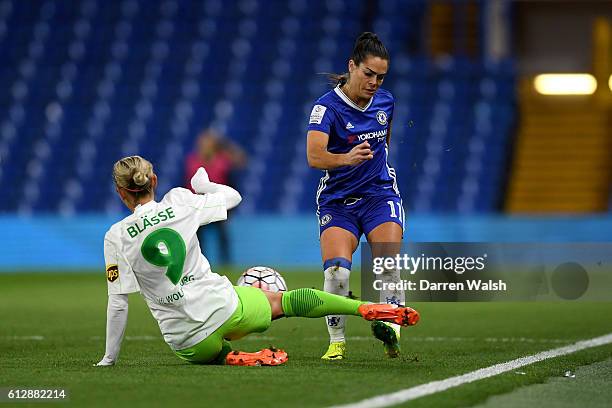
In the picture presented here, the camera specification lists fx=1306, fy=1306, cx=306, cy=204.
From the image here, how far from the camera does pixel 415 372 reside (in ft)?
22.1

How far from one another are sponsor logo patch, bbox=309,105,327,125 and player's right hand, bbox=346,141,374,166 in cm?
37

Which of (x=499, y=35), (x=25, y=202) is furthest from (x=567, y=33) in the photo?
(x=25, y=202)

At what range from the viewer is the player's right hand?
716 cm

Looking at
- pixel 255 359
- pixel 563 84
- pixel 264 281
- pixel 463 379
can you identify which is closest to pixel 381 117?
pixel 264 281

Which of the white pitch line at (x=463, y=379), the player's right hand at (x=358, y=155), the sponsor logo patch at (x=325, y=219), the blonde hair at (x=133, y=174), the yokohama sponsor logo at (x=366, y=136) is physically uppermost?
the yokohama sponsor logo at (x=366, y=136)

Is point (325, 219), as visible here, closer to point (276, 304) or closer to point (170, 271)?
point (276, 304)

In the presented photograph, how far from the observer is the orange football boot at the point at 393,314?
6.50 metres

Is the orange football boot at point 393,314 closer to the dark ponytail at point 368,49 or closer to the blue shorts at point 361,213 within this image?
the blue shorts at point 361,213

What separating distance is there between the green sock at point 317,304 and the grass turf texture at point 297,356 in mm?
301

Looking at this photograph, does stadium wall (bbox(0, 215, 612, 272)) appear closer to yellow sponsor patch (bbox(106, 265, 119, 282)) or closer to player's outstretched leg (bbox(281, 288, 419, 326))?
player's outstretched leg (bbox(281, 288, 419, 326))

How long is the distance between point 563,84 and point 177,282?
18.5 metres

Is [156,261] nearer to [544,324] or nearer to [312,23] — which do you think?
[544,324]

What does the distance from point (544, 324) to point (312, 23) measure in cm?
1293

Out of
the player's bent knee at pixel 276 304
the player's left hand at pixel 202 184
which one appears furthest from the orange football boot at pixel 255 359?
the player's left hand at pixel 202 184
